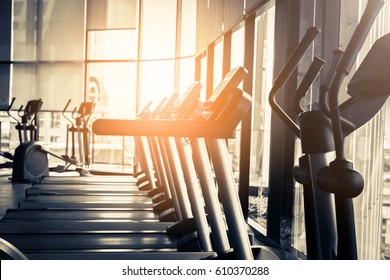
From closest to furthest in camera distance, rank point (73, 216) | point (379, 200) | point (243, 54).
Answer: point (379, 200), point (73, 216), point (243, 54)

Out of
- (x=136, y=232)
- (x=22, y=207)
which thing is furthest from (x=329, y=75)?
(x=22, y=207)

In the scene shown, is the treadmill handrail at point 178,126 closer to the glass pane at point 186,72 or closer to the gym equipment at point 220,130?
the gym equipment at point 220,130

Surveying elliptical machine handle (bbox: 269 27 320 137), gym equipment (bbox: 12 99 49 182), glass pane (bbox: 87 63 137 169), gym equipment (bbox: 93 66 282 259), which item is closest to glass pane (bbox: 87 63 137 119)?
glass pane (bbox: 87 63 137 169)

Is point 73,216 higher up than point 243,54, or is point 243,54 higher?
point 243,54

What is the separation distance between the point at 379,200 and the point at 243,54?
2702 mm

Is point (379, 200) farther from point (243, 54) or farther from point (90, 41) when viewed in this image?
point (90, 41)

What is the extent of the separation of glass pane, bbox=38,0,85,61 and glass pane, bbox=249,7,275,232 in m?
5.81

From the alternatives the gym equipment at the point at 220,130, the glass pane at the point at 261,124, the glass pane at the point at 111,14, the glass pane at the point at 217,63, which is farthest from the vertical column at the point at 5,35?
the gym equipment at the point at 220,130

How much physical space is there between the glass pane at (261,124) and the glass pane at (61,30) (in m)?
5.81

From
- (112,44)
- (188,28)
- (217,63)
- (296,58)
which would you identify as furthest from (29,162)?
(296,58)

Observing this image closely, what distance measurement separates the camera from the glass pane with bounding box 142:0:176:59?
950cm

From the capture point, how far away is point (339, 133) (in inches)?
53.7

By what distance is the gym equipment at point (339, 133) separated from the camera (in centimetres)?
135
